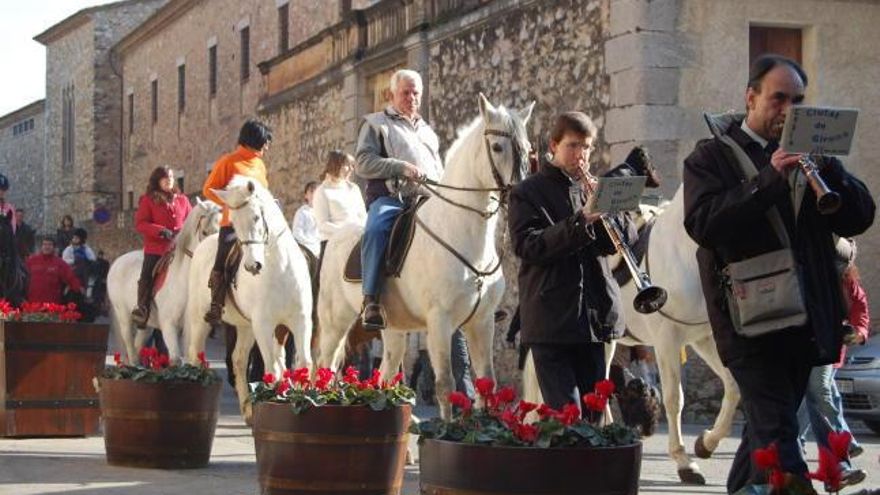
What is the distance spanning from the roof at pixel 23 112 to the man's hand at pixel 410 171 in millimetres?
58817

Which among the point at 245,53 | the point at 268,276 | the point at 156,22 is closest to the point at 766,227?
the point at 268,276

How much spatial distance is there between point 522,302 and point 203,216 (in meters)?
7.34

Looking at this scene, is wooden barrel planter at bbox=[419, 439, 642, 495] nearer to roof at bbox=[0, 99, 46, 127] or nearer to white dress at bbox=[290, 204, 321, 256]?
→ white dress at bbox=[290, 204, 321, 256]

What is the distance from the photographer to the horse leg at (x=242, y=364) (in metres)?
13.6

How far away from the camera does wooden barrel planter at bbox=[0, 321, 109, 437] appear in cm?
1219

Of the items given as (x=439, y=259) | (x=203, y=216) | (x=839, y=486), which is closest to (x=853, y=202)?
(x=839, y=486)

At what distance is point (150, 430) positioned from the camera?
10.0m

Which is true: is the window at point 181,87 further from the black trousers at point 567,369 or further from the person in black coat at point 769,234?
the person in black coat at point 769,234

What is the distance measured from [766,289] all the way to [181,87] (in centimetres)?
4119

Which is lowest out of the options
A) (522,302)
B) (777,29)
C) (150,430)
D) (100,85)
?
(150,430)

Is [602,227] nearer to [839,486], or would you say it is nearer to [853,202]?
[853,202]

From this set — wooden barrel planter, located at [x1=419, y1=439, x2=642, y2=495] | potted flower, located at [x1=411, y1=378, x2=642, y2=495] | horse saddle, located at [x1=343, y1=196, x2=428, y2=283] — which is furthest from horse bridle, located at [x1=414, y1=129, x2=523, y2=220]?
wooden barrel planter, located at [x1=419, y1=439, x2=642, y2=495]

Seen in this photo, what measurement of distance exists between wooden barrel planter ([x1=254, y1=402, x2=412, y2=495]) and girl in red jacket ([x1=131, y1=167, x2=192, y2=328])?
6.84 metres

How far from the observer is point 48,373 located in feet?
40.5
